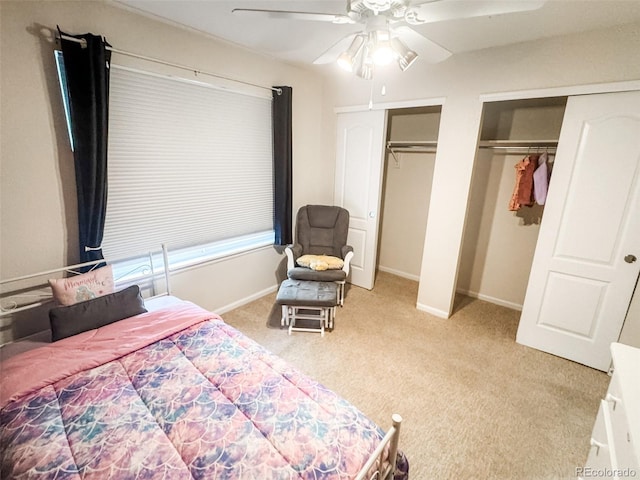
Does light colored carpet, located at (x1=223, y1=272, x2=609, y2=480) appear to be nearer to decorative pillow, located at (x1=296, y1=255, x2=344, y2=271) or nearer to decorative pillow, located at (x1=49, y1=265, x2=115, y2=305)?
decorative pillow, located at (x1=296, y1=255, x2=344, y2=271)

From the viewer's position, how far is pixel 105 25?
1959 millimetres

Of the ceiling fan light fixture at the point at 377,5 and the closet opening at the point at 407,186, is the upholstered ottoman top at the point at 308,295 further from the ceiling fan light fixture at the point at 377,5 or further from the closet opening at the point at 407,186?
the ceiling fan light fixture at the point at 377,5

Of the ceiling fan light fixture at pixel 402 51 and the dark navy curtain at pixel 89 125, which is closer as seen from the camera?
the ceiling fan light fixture at pixel 402 51

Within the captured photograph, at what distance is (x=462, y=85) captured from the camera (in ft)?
8.50

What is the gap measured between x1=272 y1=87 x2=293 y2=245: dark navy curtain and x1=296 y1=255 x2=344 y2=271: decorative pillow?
0.40 meters

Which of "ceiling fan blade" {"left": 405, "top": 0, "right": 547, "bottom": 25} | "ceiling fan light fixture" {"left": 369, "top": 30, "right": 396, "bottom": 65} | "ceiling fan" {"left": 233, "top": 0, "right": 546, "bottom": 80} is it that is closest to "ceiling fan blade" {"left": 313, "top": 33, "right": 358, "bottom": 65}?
"ceiling fan" {"left": 233, "top": 0, "right": 546, "bottom": 80}

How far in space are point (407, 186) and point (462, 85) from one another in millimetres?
1456

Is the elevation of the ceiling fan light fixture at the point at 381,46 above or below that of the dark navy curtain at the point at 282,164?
above

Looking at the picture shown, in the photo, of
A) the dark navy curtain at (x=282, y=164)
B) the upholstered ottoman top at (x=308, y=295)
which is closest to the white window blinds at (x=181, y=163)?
the dark navy curtain at (x=282, y=164)

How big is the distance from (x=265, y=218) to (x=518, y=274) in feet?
9.45

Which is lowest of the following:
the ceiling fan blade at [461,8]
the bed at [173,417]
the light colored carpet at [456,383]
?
the light colored carpet at [456,383]

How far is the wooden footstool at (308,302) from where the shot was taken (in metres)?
2.63

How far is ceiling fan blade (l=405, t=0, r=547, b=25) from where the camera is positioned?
1.15 meters

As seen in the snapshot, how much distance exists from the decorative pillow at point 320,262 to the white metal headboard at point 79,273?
4.21 feet
